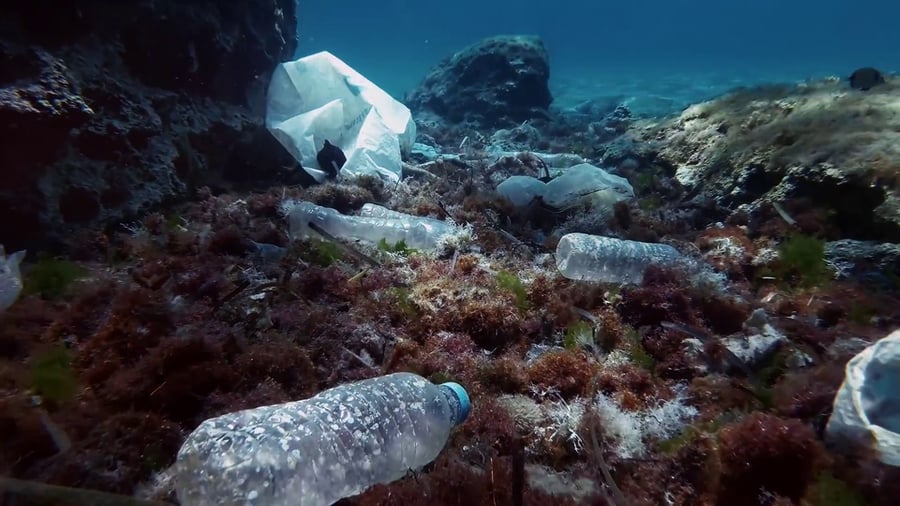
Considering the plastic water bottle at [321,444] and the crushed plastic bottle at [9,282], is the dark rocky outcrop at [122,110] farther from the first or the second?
the plastic water bottle at [321,444]

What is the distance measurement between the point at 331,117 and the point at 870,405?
843 cm

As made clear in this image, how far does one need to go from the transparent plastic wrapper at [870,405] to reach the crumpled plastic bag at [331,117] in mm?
7181

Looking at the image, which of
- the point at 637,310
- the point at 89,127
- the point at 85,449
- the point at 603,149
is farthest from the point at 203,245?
the point at 603,149

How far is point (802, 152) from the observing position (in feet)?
21.3

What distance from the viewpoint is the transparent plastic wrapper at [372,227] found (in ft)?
20.3

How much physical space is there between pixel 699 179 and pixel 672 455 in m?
6.32

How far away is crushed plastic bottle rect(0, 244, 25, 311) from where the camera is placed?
3.79 metres

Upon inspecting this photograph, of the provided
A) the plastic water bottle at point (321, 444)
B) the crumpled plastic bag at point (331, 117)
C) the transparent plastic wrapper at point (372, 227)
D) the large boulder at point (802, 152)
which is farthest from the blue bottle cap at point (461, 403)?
the crumpled plastic bag at point (331, 117)

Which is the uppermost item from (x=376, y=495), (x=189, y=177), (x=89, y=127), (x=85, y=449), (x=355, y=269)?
(x=89, y=127)

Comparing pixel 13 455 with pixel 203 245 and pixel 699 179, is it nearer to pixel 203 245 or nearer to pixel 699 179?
pixel 203 245

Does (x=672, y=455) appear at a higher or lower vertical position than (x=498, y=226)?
lower

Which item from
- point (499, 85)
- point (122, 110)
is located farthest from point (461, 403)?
point (499, 85)

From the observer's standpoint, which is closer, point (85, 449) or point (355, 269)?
point (85, 449)

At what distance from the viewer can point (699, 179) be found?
7.98m
